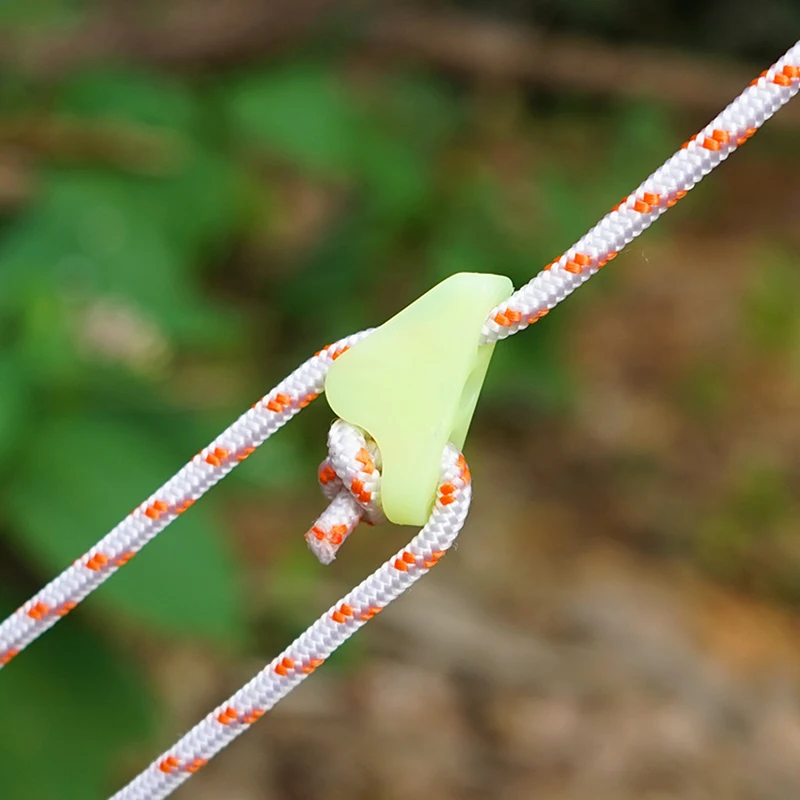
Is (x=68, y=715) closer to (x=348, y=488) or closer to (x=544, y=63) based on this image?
(x=348, y=488)

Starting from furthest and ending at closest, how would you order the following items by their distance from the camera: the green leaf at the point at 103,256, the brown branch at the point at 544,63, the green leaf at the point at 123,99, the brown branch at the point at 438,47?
1. the brown branch at the point at 544,63
2. the brown branch at the point at 438,47
3. the green leaf at the point at 123,99
4. the green leaf at the point at 103,256

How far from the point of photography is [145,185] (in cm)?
97

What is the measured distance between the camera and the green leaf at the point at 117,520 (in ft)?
2.01

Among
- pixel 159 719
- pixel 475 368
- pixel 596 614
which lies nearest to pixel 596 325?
pixel 596 614

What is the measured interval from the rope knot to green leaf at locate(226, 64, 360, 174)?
84 centimetres

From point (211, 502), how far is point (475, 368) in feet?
1.62

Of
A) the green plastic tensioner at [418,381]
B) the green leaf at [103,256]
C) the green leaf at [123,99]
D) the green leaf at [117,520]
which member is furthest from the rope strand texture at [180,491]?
the green leaf at [123,99]

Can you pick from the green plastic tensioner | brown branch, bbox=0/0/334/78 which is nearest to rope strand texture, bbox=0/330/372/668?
the green plastic tensioner

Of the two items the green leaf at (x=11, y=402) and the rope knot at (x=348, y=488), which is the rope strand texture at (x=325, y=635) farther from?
the green leaf at (x=11, y=402)

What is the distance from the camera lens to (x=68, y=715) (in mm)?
668

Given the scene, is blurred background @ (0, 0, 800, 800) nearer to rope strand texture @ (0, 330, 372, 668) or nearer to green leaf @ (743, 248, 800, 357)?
green leaf @ (743, 248, 800, 357)

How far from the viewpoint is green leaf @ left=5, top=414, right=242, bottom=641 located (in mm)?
613

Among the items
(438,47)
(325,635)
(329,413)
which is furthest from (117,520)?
(438,47)

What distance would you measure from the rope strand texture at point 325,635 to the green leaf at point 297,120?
0.84 metres
